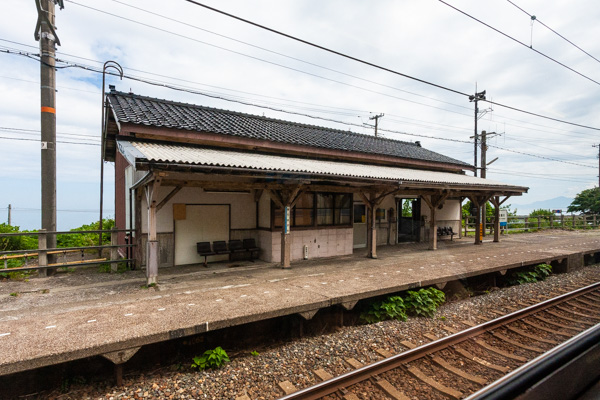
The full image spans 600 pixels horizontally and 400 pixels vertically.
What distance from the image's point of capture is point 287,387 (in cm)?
361

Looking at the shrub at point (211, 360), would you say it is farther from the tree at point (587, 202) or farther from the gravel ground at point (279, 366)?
the tree at point (587, 202)

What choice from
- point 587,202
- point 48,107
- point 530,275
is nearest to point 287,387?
point 48,107

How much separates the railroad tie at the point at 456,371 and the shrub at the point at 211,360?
2.89 m

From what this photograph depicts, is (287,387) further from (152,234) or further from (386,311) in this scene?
(152,234)

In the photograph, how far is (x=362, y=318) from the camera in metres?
5.83

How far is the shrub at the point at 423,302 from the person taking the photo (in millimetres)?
6027

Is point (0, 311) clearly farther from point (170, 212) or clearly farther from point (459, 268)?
point (459, 268)

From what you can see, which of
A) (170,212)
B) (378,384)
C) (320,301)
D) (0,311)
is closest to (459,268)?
(320,301)

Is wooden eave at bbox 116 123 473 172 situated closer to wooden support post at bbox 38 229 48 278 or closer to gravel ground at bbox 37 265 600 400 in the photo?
wooden support post at bbox 38 229 48 278

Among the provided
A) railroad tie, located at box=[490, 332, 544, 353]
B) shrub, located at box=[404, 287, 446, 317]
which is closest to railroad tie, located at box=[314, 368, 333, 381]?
shrub, located at box=[404, 287, 446, 317]

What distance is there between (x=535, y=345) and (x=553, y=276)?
5.74 meters

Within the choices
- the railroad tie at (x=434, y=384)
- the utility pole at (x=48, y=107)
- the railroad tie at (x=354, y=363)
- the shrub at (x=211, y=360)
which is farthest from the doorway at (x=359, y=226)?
the utility pole at (x=48, y=107)

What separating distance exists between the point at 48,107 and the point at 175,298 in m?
5.70

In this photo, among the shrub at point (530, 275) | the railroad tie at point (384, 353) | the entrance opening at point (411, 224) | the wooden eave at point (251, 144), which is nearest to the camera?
the railroad tie at point (384, 353)
